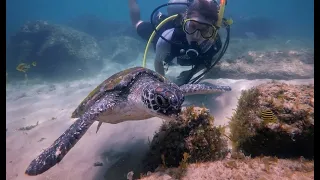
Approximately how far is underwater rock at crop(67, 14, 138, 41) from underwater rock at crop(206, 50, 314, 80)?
728 inches

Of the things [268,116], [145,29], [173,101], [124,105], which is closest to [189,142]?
[173,101]

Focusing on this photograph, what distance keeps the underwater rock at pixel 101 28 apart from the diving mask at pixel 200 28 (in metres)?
20.3

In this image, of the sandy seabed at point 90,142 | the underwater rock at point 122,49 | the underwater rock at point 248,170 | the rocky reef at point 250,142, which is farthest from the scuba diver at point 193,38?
the underwater rock at point 122,49

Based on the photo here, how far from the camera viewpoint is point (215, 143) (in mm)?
3252

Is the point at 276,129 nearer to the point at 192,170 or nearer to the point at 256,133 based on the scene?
the point at 256,133

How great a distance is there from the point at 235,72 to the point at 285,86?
511cm

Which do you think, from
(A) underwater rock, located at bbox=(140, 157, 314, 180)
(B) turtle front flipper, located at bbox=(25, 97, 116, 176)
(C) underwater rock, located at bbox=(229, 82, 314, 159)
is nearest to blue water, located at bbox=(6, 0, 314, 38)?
(B) turtle front flipper, located at bbox=(25, 97, 116, 176)

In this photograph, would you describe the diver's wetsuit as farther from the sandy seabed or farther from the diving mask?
the sandy seabed

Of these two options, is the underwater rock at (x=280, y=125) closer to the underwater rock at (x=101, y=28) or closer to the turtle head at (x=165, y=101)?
the turtle head at (x=165, y=101)

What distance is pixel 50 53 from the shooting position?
17.0m

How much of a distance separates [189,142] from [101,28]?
30.7 meters

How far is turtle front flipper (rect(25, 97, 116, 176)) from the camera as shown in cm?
280
